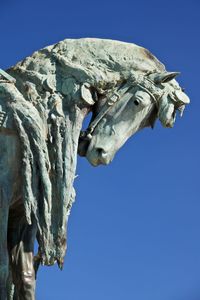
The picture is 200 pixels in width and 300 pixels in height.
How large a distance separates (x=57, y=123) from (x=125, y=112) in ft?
2.98

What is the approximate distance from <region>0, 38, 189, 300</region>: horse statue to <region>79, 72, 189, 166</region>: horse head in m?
0.01

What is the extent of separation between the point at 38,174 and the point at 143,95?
170cm

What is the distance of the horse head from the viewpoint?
1123cm

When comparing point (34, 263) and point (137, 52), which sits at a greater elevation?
point (137, 52)

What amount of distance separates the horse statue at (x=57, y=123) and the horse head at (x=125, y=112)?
0.01 m

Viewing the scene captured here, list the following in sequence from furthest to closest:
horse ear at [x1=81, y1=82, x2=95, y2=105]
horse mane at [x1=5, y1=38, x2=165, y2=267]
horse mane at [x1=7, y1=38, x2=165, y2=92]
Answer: horse mane at [x1=7, y1=38, x2=165, y2=92] → horse ear at [x1=81, y1=82, x2=95, y2=105] → horse mane at [x1=5, y1=38, x2=165, y2=267]

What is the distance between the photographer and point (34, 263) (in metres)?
11.4

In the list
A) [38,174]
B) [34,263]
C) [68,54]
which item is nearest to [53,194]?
[38,174]

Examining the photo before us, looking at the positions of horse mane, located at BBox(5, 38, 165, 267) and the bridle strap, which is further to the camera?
the bridle strap

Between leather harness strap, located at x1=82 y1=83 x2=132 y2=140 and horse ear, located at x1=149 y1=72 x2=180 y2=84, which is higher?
horse ear, located at x1=149 y1=72 x2=180 y2=84

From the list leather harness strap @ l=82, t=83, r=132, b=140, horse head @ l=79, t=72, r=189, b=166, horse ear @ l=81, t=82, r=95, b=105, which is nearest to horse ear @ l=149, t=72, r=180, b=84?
horse head @ l=79, t=72, r=189, b=166

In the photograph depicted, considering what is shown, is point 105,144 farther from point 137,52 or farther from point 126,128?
point 137,52

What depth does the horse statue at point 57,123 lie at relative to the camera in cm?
1084

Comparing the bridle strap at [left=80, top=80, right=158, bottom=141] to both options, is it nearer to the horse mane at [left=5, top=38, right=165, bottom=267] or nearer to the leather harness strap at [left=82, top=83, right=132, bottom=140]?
the leather harness strap at [left=82, top=83, right=132, bottom=140]
